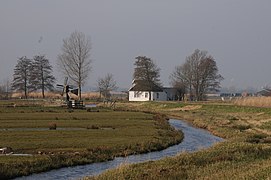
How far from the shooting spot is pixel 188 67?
127500 millimetres

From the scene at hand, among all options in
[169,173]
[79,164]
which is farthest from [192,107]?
[169,173]

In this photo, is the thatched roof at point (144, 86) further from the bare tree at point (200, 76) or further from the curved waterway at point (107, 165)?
the curved waterway at point (107, 165)

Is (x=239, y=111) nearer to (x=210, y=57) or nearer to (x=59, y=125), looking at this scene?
(x=59, y=125)

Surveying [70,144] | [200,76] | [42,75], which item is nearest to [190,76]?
[200,76]

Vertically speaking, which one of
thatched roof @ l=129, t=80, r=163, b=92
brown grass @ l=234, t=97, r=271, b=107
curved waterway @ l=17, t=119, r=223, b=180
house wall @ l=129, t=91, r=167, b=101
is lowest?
curved waterway @ l=17, t=119, r=223, b=180

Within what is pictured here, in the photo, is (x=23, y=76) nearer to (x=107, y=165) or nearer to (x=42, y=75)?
(x=42, y=75)

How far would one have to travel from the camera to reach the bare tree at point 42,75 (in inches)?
5679

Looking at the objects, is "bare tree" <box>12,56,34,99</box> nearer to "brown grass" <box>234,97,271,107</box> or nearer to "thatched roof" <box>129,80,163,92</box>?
"thatched roof" <box>129,80,163,92</box>

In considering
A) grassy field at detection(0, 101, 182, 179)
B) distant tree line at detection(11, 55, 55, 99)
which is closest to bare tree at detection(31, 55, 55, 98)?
distant tree line at detection(11, 55, 55, 99)

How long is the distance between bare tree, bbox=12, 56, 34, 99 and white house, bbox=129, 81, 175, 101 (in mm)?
35937

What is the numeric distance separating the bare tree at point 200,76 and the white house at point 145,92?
27.6ft

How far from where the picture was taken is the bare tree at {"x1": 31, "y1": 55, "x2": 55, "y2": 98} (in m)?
144

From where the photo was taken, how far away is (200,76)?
122 meters

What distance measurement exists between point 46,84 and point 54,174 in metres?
126
